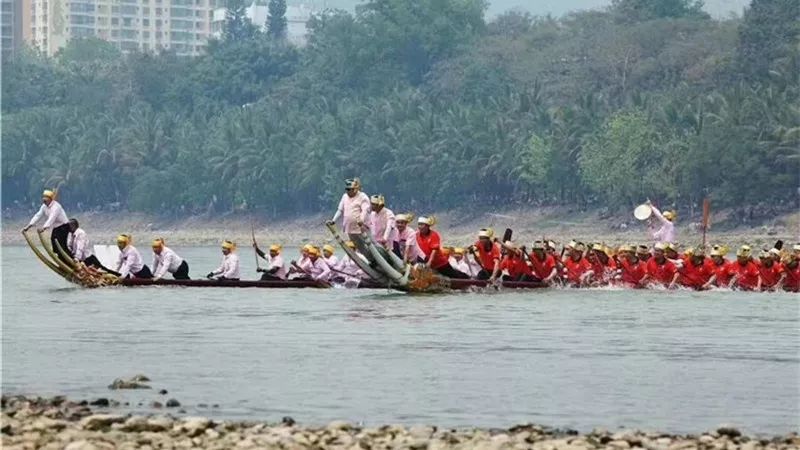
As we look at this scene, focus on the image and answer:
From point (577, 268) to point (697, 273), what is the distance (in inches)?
78.8

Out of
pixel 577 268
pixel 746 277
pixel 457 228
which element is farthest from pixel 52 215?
pixel 457 228

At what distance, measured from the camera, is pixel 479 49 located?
387 feet

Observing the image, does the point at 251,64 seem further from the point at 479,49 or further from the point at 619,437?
the point at 619,437

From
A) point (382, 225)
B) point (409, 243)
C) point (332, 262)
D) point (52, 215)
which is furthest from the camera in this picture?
point (332, 262)

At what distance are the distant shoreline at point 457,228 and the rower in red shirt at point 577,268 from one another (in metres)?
33.9

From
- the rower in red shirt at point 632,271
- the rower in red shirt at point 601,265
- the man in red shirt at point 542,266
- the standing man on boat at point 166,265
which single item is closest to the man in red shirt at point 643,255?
the rower in red shirt at point 632,271

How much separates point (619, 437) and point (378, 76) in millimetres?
98033

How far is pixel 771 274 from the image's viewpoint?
132ft

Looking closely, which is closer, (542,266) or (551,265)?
(542,266)

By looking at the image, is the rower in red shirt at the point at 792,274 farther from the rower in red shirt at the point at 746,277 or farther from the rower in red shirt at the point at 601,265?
the rower in red shirt at the point at 601,265

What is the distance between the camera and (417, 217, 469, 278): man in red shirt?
38.2 m

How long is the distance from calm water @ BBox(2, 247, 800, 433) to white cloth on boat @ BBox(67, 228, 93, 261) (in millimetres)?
650

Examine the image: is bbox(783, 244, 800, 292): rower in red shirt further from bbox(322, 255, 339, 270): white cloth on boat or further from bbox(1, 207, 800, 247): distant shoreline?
bbox(1, 207, 800, 247): distant shoreline

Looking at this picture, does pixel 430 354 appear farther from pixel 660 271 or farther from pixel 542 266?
pixel 660 271
